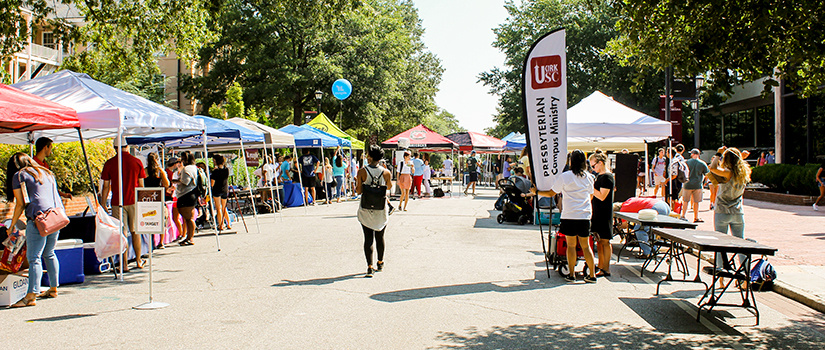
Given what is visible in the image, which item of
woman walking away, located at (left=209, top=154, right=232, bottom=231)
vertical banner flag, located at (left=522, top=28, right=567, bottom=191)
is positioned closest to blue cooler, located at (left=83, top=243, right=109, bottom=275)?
woman walking away, located at (left=209, top=154, right=232, bottom=231)

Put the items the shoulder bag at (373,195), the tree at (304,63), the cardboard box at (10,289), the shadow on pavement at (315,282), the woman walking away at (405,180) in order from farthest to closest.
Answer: the tree at (304,63)
the woman walking away at (405,180)
the shoulder bag at (373,195)
the shadow on pavement at (315,282)
the cardboard box at (10,289)

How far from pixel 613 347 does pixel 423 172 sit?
69.5 feet

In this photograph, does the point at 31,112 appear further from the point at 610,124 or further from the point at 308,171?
the point at 308,171

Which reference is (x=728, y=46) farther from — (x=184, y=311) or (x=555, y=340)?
(x=184, y=311)

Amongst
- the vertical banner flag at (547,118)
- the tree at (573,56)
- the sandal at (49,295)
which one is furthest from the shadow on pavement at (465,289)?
the tree at (573,56)

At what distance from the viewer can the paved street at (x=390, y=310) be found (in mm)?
5625

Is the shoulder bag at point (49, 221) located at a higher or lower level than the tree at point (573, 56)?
lower

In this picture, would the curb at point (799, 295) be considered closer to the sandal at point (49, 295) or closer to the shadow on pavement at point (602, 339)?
the shadow on pavement at point (602, 339)

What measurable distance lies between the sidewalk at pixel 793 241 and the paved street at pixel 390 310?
321 millimetres

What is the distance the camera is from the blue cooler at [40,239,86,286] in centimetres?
816

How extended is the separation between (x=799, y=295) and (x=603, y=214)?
241cm

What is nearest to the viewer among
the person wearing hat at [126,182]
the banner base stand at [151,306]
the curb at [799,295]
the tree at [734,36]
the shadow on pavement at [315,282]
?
the tree at [734,36]

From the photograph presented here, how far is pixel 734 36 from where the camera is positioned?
708cm

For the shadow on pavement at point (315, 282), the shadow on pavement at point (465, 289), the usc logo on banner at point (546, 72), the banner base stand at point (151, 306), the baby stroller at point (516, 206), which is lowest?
the shadow on pavement at point (465, 289)
